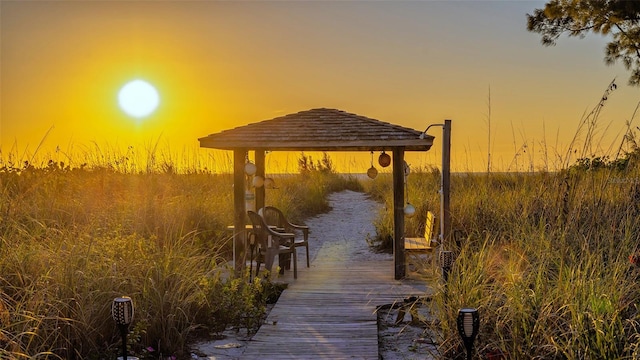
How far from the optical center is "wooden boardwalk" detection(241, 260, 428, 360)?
4.75m

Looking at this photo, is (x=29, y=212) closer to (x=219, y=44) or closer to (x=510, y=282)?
(x=219, y=44)

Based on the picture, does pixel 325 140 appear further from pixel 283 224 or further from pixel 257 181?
pixel 283 224

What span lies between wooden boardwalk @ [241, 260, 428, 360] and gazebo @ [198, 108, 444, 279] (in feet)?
2.18

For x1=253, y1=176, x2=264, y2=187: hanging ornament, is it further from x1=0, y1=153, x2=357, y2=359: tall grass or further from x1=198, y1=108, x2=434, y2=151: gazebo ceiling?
x1=0, y1=153, x2=357, y2=359: tall grass

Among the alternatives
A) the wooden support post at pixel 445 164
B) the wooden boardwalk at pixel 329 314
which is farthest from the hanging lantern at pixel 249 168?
the wooden support post at pixel 445 164

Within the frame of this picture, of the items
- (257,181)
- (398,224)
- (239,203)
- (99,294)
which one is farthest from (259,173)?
(99,294)

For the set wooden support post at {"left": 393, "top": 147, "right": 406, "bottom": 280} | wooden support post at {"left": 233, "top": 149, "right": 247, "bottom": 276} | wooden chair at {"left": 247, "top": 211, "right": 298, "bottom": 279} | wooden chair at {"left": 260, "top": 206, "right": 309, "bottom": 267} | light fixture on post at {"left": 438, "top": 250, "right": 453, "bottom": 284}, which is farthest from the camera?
wooden chair at {"left": 260, "top": 206, "right": 309, "bottom": 267}

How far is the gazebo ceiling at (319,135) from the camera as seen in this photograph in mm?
7203

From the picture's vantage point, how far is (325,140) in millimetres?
7285

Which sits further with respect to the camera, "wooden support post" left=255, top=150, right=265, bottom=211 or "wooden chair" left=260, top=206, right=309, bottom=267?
"wooden support post" left=255, top=150, right=265, bottom=211

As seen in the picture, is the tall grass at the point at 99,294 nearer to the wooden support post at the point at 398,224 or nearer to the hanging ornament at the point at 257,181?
the wooden support post at the point at 398,224

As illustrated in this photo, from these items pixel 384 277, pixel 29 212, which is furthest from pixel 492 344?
pixel 29 212

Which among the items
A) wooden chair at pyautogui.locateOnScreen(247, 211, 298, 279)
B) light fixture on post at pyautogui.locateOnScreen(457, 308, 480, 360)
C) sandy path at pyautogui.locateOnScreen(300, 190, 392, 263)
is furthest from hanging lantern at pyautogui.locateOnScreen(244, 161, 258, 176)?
light fixture on post at pyautogui.locateOnScreen(457, 308, 480, 360)

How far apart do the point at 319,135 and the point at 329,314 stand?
7.98 ft
